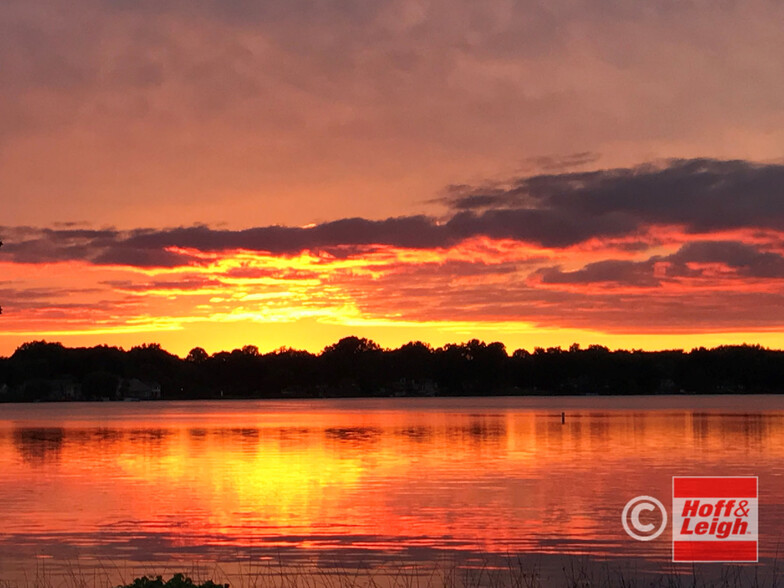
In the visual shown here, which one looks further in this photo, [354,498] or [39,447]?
[39,447]

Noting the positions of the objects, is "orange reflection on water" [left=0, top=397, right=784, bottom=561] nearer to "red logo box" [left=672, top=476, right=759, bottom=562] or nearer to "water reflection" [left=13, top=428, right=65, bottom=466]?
"water reflection" [left=13, top=428, right=65, bottom=466]

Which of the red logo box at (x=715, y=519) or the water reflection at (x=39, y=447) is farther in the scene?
the water reflection at (x=39, y=447)

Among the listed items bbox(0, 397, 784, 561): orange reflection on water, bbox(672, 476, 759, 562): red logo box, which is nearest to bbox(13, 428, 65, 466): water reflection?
bbox(0, 397, 784, 561): orange reflection on water

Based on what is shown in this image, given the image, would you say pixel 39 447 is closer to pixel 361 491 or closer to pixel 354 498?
pixel 361 491

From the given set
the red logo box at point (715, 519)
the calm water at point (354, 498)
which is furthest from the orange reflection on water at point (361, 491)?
the red logo box at point (715, 519)

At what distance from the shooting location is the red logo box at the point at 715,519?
110ft

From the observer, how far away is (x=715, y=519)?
40.5 m

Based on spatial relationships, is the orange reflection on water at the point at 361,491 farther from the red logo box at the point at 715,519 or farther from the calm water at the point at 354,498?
the red logo box at the point at 715,519

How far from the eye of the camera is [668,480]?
56.9m

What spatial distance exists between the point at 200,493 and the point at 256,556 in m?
20.8

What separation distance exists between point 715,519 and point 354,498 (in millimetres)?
16780

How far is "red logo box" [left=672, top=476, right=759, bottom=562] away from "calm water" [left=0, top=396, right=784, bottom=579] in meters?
0.60

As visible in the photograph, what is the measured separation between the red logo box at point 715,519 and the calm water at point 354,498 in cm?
60

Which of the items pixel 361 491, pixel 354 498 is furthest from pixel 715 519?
pixel 361 491
